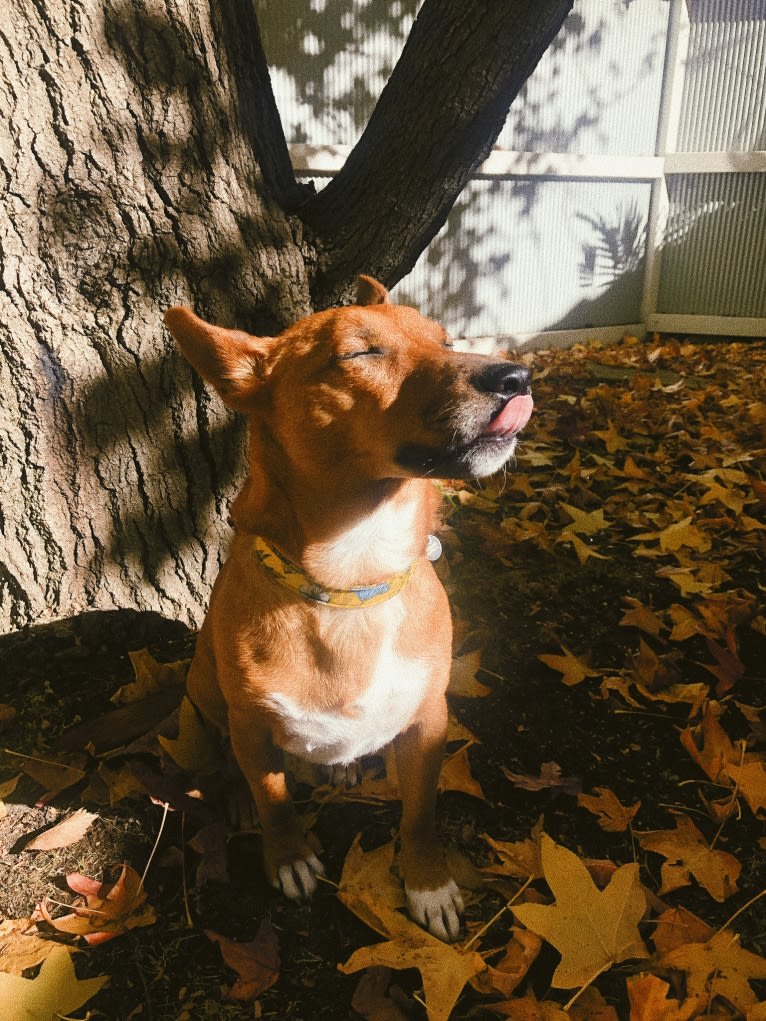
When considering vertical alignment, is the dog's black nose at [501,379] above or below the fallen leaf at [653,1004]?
above

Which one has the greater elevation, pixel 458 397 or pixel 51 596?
pixel 458 397

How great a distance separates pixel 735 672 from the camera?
2217 mm

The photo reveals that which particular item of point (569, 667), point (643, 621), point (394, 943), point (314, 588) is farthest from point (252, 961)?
point (643, 621)

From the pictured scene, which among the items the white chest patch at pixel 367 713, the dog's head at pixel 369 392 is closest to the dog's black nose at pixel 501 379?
the dog's head at pixel 369 392

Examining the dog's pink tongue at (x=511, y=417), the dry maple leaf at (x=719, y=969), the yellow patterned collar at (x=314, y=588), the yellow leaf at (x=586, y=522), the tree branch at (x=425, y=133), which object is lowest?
the yellow leaf at (x=586, y=522)

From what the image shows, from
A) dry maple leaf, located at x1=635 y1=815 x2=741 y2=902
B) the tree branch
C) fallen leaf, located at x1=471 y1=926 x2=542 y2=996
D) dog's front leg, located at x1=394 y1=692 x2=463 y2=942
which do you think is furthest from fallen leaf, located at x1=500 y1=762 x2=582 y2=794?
the tree branch

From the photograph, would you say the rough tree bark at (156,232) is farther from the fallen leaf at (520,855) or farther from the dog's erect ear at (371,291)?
the fallen leaf at (520,855)

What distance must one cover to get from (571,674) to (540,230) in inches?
230

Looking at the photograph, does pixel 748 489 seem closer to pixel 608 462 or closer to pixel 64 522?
pixel 608 462

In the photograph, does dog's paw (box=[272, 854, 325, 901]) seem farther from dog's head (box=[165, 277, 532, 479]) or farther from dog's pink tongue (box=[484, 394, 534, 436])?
dog's pink tongue (box=[484, 394, 534, 436])

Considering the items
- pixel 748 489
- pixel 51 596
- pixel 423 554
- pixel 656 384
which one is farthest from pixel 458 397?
pixel 656 384

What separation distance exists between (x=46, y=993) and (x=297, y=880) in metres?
0.58

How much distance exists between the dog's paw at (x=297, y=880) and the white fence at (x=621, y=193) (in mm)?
5329

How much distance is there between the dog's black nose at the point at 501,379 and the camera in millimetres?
1406
